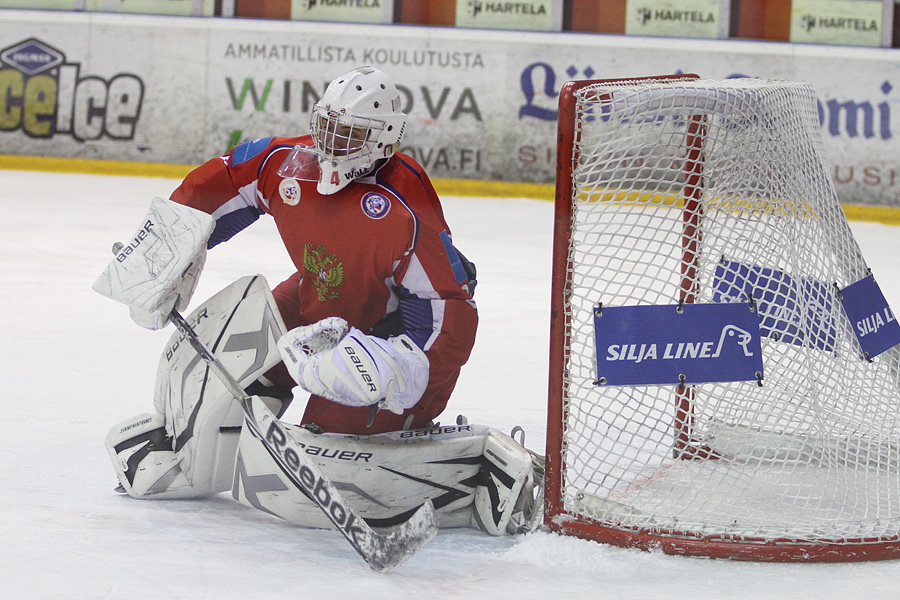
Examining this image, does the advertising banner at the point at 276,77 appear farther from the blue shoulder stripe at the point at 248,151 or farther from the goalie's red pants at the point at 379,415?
the goalie's red pants at the point at 379,415

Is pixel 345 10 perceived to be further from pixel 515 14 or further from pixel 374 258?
pixel 374 258

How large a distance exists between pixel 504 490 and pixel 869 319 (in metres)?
0.86

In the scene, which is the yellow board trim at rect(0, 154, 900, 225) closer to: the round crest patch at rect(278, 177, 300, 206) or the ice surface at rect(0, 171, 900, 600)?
the ice surface at rect(0, 171, 900, 600)

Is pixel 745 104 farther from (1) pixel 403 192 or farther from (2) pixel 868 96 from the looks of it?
(2) pixel 868 96

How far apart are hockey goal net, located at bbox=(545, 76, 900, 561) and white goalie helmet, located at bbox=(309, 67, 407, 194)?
1.15ft

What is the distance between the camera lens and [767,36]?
8.93 meters

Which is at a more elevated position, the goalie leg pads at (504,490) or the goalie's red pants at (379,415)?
the goalie's red pants at (379,415)

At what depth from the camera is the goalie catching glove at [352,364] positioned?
196cm

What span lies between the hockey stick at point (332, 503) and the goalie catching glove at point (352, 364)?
13cm

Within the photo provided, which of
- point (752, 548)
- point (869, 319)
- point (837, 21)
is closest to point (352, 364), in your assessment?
point (752, 548)

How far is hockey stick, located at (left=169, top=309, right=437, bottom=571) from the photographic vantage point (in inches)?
75.8

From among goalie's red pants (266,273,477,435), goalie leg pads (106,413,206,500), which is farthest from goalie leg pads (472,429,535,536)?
goalie leg pads (106,413,206,500)

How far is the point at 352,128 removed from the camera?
6.93 ft

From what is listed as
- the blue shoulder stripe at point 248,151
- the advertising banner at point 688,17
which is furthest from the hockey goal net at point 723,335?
the advertising banner at point 688,17
